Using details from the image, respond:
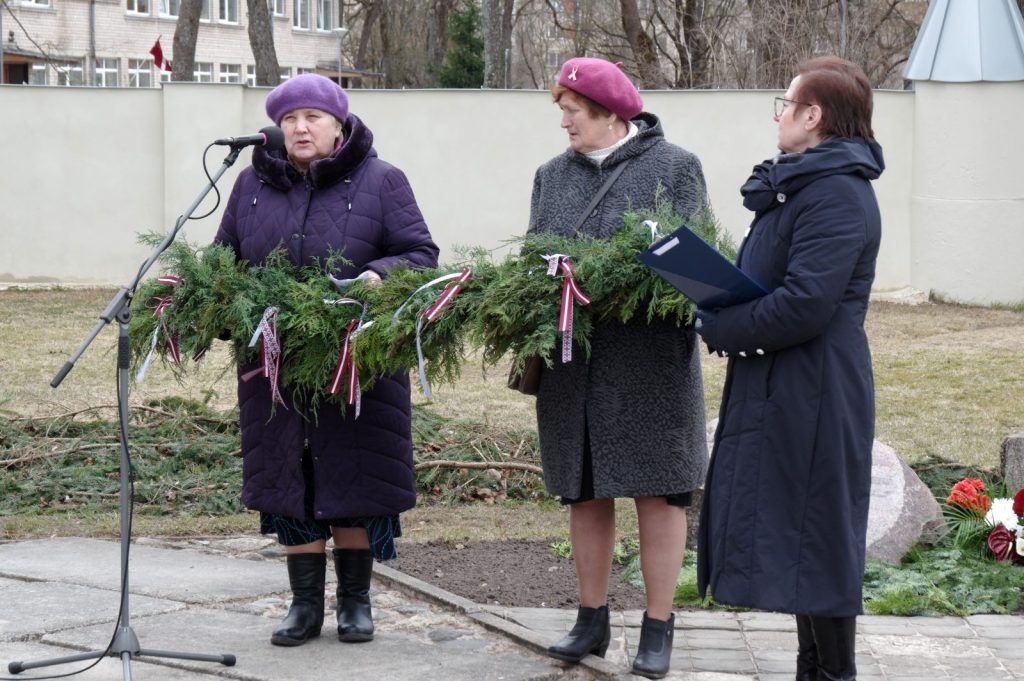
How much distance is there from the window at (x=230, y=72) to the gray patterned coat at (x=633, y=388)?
57528 millimetres

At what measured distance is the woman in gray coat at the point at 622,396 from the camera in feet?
14.1

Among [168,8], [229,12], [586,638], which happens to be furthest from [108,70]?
[586,638]

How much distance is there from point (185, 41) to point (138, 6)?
32.6 m

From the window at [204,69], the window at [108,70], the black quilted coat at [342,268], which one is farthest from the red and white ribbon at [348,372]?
the window at [204,69]

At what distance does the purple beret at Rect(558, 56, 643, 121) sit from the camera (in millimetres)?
4316

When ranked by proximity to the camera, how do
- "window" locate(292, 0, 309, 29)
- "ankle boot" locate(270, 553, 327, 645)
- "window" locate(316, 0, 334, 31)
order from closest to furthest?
1. "ankle boot" locate(270, 553, 327, 645)
2. "window" locate(292, 0, 309, 29)
3. "window" locate(316, 0, 334, 31)

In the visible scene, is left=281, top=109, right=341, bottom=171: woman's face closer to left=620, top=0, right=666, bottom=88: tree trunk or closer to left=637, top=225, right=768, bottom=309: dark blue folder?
left=637, top=225, right=768, bottom=309: dark blue folder

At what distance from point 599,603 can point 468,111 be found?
12407 millimetres

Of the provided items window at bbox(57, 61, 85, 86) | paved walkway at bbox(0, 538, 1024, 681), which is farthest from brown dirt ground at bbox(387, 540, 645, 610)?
window at bbox(57, 61, 85, 86)

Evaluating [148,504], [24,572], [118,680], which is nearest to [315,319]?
[118,680]

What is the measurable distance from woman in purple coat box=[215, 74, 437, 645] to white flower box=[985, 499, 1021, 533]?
2.59m

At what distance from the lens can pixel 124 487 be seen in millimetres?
4102

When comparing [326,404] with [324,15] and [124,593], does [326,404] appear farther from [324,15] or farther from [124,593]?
[324,15]

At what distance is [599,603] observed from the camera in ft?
15.0
